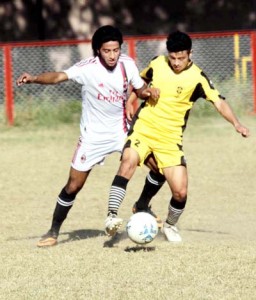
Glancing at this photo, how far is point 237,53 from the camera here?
67.3 feet

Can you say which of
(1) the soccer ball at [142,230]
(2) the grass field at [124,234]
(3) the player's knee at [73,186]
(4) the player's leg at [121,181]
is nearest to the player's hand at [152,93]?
(4) the player's leg at [121,181]

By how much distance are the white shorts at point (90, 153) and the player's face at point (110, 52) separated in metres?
0.72

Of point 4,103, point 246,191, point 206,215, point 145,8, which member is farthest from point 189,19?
point 206,215

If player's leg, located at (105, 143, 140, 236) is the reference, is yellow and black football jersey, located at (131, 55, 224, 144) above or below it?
above

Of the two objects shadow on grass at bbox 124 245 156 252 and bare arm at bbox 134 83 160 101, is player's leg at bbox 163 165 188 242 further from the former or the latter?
bare arm at bbox 134 83 160 101

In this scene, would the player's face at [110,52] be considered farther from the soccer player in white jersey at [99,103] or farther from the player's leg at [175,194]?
the player's leg at [175,194]

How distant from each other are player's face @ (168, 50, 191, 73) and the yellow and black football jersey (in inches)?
2.7

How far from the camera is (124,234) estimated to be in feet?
33.3

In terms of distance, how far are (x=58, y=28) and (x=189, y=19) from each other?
2.95 metres

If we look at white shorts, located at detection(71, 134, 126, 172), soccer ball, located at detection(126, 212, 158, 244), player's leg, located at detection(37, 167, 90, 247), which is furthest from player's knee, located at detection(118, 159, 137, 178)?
soccer ball, located at detection(126, 212, 158, 244)

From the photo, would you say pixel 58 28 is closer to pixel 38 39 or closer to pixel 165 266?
pixel 38 39

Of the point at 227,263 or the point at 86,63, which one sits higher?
the point at 86,63

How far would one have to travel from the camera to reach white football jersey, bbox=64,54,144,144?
9.33 m

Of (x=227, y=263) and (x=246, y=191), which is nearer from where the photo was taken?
(x=227, y=263)
